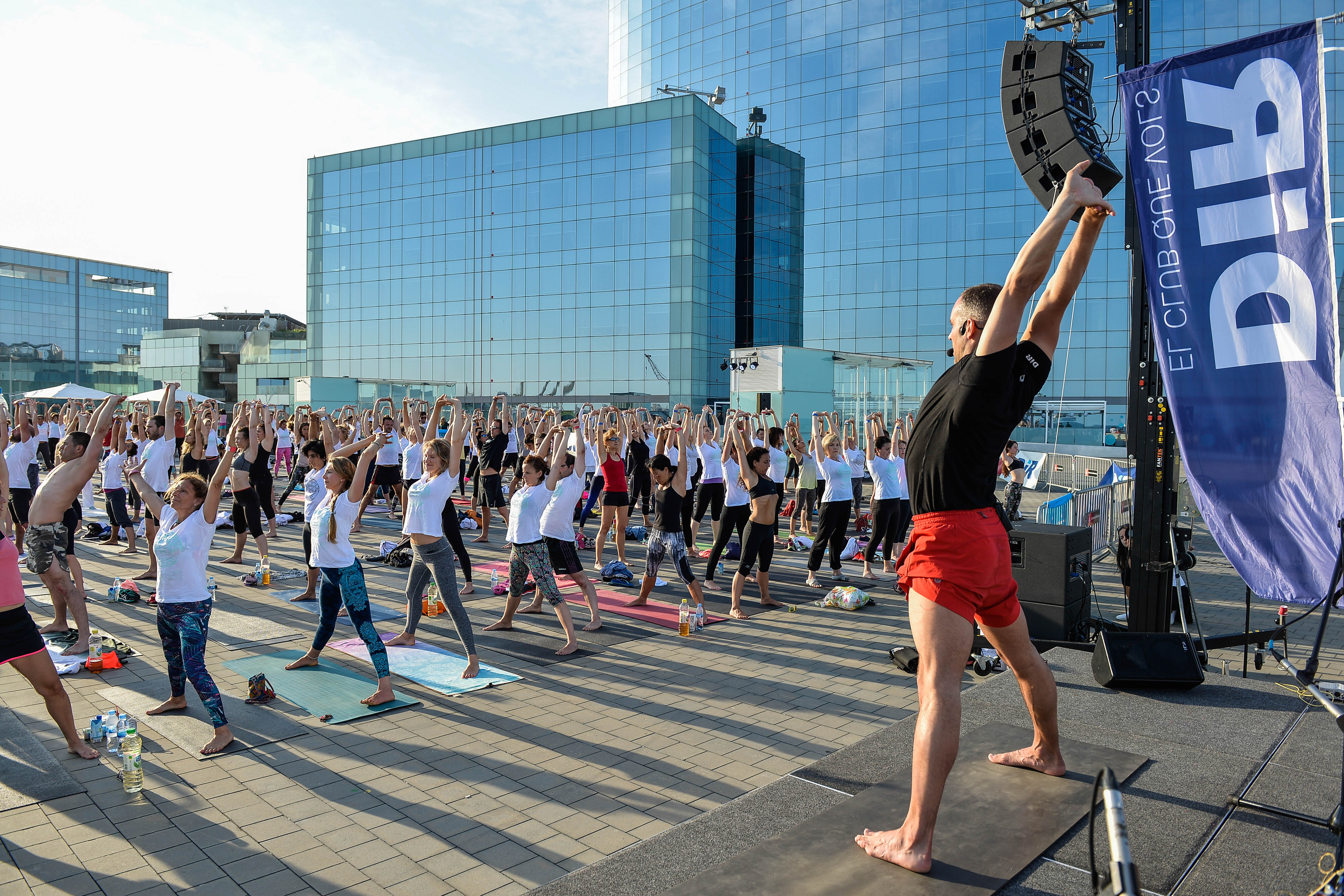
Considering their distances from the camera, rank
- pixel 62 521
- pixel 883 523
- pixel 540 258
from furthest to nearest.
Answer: pixel 540 258 → pixel 883 523 → pixel 62 521

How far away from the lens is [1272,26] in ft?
140

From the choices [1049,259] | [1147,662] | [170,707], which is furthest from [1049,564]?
[170,707]

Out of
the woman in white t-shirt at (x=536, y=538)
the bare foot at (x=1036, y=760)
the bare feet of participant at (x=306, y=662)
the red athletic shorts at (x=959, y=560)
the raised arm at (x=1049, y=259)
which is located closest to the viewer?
the raised arm at (x=1049, y=259)

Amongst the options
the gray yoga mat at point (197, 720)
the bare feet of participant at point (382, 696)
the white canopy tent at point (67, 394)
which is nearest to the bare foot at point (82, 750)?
the gray yoga mat at point (197, 720)

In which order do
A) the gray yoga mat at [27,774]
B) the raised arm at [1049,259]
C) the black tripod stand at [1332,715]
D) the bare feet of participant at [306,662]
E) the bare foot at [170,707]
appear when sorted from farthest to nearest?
the bare feet of participant at [306,662] < the bare foot at [170,707] < the gray yoga mat at [27,774] < the raised arm at [1049,259] < the black tripod stand at [1332,715]

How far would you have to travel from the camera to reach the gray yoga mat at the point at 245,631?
7.82 m

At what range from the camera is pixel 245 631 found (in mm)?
8188

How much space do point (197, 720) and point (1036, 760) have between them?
216 inches

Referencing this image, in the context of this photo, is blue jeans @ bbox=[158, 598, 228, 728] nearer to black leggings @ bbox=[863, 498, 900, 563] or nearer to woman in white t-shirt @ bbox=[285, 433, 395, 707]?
woman in white t-shirt @ bbox=[285, 433, 395, 707]

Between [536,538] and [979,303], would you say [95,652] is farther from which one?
[979,303]

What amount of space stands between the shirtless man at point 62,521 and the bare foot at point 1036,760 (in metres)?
6.89

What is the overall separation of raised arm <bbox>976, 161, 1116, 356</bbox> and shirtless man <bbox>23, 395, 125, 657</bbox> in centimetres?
672

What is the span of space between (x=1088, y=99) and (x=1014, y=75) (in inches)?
24.4

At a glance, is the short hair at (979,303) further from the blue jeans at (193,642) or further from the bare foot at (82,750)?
the bare foot at (82,750)
